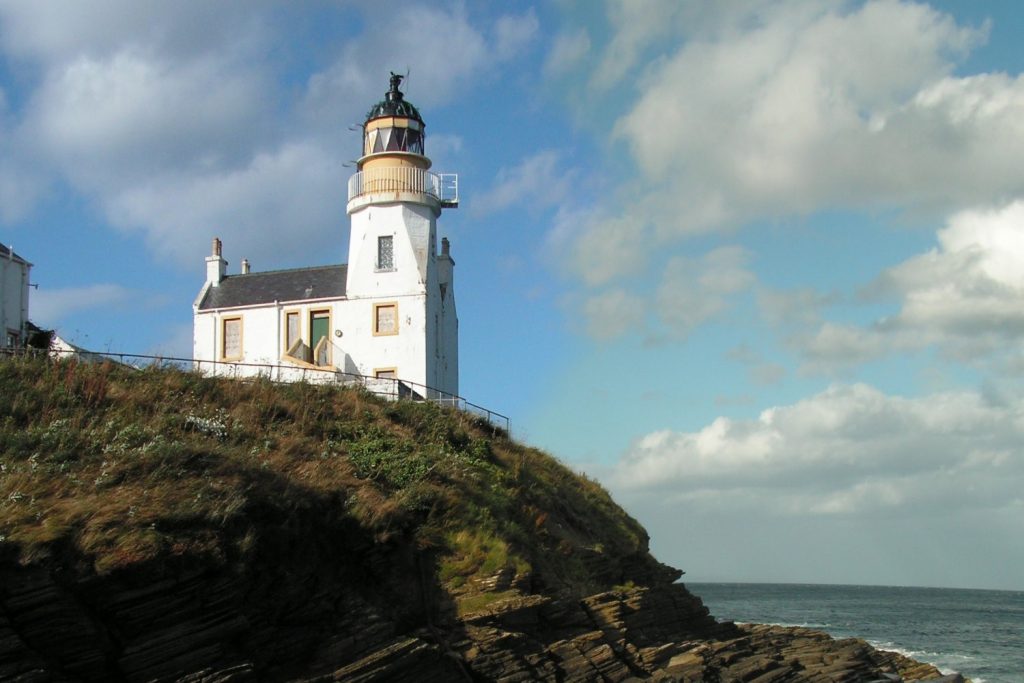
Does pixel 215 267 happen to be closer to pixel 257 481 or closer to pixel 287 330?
pixel 287 330

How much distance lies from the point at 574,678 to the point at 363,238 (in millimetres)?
19598

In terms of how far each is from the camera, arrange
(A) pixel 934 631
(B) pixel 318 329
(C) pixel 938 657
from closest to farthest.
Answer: (B) pixel 318 329, (C) pixel 938 657, (A) pixel 934 631

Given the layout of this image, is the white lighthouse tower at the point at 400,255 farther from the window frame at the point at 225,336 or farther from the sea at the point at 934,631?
the sea at the point at 934,631

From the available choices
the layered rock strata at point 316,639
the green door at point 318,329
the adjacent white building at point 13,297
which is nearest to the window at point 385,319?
the green door at point 318,329

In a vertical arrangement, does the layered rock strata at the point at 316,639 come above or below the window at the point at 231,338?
below

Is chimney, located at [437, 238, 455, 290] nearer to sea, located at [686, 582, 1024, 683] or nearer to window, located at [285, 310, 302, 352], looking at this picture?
window, located at [285, 310, 302, 352]

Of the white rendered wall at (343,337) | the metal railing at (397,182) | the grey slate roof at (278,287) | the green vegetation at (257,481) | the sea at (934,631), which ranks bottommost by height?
the sea at (934,631)

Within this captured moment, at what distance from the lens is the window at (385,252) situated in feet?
112

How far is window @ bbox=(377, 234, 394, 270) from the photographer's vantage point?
34219 mm

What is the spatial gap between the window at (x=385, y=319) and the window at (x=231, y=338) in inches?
191

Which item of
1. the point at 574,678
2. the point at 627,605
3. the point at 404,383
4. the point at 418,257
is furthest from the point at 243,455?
the point at 418,257

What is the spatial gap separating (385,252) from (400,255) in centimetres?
59

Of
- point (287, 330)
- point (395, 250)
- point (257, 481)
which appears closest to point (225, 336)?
point (287, 330)

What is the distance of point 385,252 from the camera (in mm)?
34375
